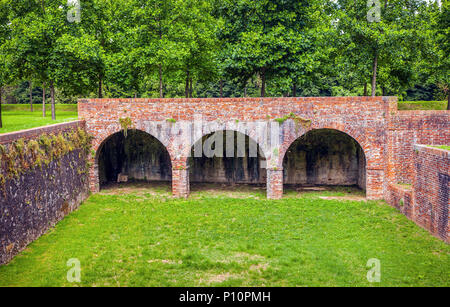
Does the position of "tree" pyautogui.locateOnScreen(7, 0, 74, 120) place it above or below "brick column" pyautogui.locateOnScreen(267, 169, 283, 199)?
above

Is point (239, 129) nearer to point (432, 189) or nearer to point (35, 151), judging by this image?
point (432, 189)

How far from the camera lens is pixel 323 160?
77.4 ft

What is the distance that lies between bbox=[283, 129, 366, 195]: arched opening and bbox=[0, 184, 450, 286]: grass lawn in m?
3.48

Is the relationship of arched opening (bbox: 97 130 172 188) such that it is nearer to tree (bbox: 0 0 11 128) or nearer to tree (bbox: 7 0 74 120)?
tree (bbox: 7 0 74 120)

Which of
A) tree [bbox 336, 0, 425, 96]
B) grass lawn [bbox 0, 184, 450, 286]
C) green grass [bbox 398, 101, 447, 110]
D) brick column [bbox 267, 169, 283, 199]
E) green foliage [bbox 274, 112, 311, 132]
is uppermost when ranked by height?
tree [bbox 336, 0, 425, 96]

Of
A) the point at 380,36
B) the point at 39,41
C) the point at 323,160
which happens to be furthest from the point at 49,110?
the point at 380,36

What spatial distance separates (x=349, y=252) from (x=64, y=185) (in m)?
11.3

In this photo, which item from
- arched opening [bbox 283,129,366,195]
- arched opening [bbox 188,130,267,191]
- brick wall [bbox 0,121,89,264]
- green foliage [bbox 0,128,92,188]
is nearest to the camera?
brick wall [bbox 0,121,89,264]

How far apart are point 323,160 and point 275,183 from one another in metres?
4.85

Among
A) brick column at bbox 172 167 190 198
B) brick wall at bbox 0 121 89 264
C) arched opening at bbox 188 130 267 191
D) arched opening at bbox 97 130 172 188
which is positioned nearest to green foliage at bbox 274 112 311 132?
arched opening at bbox 188 130 267 191

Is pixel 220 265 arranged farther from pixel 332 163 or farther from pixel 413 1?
pixel 413 1

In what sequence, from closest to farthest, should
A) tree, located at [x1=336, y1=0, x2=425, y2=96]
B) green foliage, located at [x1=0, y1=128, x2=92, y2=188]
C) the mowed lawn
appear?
green foliage, located at [x1=0, y1=128, x2=92, y2=188], tree, located at [x1=336, y1=0, x2=425, y2=96], the mowed lawn

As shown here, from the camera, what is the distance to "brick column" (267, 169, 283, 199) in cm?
1992
